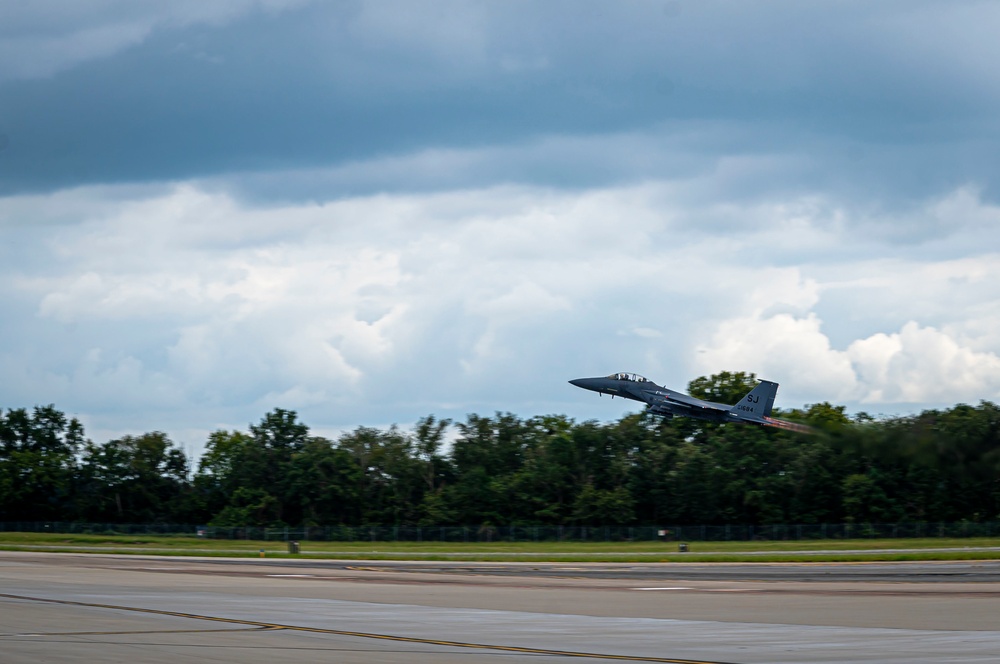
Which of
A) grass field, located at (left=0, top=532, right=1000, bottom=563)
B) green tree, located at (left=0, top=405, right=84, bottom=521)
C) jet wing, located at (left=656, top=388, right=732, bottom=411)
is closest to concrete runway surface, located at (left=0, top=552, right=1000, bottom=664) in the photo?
grass field, located at (left=0, top=532, right=1000, bottom=563)

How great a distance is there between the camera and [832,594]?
114ft

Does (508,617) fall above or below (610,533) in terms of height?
above

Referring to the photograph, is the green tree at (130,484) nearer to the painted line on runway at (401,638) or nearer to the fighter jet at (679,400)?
the fighter jet at (679,400)

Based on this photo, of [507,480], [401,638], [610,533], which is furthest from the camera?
[507,480]

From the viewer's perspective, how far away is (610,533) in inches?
3937

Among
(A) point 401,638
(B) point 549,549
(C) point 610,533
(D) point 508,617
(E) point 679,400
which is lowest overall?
(B) point 549,549

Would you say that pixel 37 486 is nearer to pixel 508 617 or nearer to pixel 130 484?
pixel 130 484

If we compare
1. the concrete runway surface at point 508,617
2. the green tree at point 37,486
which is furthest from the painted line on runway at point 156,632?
the green tree at point 37,486

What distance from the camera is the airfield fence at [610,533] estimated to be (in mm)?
88144

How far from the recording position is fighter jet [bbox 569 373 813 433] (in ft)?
294

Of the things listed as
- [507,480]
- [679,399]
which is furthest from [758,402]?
[507,480]

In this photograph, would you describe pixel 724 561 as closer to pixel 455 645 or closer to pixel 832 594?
pixel 832 594

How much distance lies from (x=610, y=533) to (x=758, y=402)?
716 inches

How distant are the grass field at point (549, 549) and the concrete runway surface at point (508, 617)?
57.4 ft
